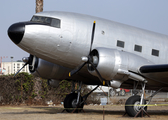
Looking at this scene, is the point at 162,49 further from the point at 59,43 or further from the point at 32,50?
the point at 32,50

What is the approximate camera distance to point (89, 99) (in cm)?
2222

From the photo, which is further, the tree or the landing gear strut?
the tree

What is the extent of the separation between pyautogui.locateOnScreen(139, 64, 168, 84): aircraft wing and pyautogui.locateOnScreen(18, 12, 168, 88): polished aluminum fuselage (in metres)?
1.09

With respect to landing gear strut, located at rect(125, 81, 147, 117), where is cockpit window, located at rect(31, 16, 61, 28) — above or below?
above

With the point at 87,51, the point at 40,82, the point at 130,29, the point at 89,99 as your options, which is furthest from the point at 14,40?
the point at 89,99

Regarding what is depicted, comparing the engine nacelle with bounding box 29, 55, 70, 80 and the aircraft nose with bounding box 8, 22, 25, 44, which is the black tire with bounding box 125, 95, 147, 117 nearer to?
the engine nacelle with bounding box 29, 55, 70, 80

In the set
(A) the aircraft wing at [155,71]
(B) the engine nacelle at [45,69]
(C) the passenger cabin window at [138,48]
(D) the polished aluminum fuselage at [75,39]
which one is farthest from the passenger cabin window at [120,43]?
(B) the engine nacelle at [45,69]

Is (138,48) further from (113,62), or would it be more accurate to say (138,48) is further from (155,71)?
(113,62)

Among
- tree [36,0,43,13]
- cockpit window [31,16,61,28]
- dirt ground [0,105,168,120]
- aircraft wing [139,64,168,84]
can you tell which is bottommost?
dirt ground [0,105,168,120]

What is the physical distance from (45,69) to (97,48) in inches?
144

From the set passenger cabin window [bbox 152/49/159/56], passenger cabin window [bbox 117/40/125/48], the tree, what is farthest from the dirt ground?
the tree

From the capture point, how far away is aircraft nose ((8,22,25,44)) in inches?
396

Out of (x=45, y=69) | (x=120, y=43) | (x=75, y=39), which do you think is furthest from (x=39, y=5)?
(x=120, y=43)

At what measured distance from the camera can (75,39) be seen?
1073cm
